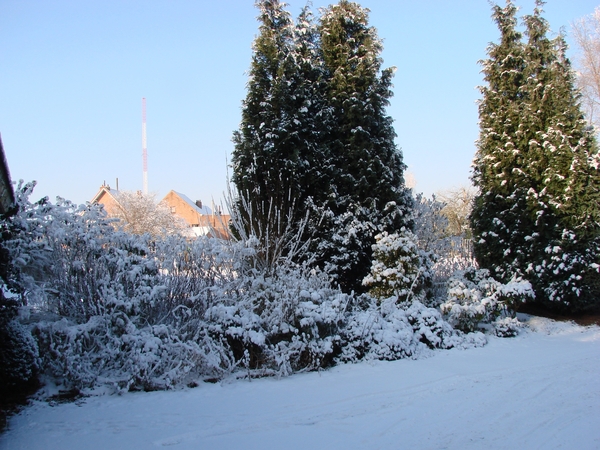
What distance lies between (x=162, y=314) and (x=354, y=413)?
10.5ft

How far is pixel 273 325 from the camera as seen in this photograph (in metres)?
6.29

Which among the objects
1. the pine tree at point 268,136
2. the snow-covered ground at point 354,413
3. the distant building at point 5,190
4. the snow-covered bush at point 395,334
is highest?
the pine tree at point 268,136

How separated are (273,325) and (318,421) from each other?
1991 mm

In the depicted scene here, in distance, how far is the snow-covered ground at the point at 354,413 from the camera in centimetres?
398

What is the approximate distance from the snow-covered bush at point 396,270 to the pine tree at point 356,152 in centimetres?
101

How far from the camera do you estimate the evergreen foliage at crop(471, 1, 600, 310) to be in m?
9.73

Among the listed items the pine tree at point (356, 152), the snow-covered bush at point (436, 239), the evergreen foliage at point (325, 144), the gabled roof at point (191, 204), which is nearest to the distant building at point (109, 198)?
the gabled roof at point (191, 204)

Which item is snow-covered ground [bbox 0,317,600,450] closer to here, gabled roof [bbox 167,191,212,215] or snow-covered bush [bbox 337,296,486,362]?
snow-covered bush [bbox 337,296,486,362]

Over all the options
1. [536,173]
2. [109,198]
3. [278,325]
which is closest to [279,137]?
[278,325]

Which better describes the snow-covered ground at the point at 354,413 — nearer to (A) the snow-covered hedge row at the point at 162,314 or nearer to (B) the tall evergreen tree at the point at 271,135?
(A) the snow-covered hedge row at the point at 162,314

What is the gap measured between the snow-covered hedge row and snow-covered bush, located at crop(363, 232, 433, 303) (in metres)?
0.89

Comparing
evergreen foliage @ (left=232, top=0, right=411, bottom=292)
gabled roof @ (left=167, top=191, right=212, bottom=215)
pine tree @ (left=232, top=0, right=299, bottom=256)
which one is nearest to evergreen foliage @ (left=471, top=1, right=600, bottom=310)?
evergreen foliage @ (left=232, top=0, right=411, bottom=292)

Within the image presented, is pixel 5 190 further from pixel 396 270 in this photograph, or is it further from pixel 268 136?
pixel 396 270

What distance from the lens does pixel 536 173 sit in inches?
411
